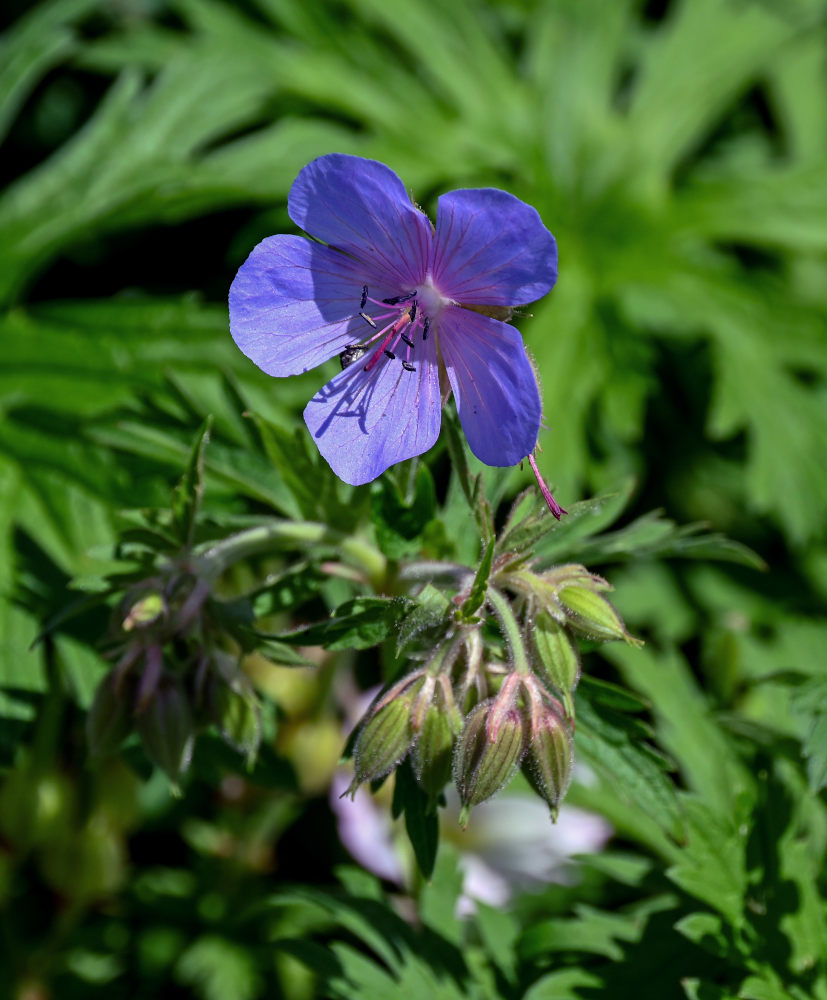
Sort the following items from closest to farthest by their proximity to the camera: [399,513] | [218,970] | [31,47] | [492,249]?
[492,249] < [399,513] < [218,970] < [31,47]

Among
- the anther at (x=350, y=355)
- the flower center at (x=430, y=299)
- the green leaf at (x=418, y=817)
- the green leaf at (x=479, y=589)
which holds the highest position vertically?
the flower center at (x=430, y=299)

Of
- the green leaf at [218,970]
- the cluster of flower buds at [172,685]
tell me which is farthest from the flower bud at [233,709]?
the green leaf at [218,970]

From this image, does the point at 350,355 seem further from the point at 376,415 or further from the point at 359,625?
the point at 359,625

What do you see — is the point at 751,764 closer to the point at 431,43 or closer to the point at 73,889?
the point at 73,889

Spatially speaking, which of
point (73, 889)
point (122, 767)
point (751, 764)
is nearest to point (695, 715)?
point (751, 764)

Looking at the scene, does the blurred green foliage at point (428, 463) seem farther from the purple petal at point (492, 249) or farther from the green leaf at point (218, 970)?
the purple petal at point (492, 249)

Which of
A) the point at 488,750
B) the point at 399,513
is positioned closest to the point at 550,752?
the point at 488,750

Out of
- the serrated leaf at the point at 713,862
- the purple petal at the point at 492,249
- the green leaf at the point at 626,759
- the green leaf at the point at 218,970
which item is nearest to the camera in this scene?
the purple petal at the point at 492,249
